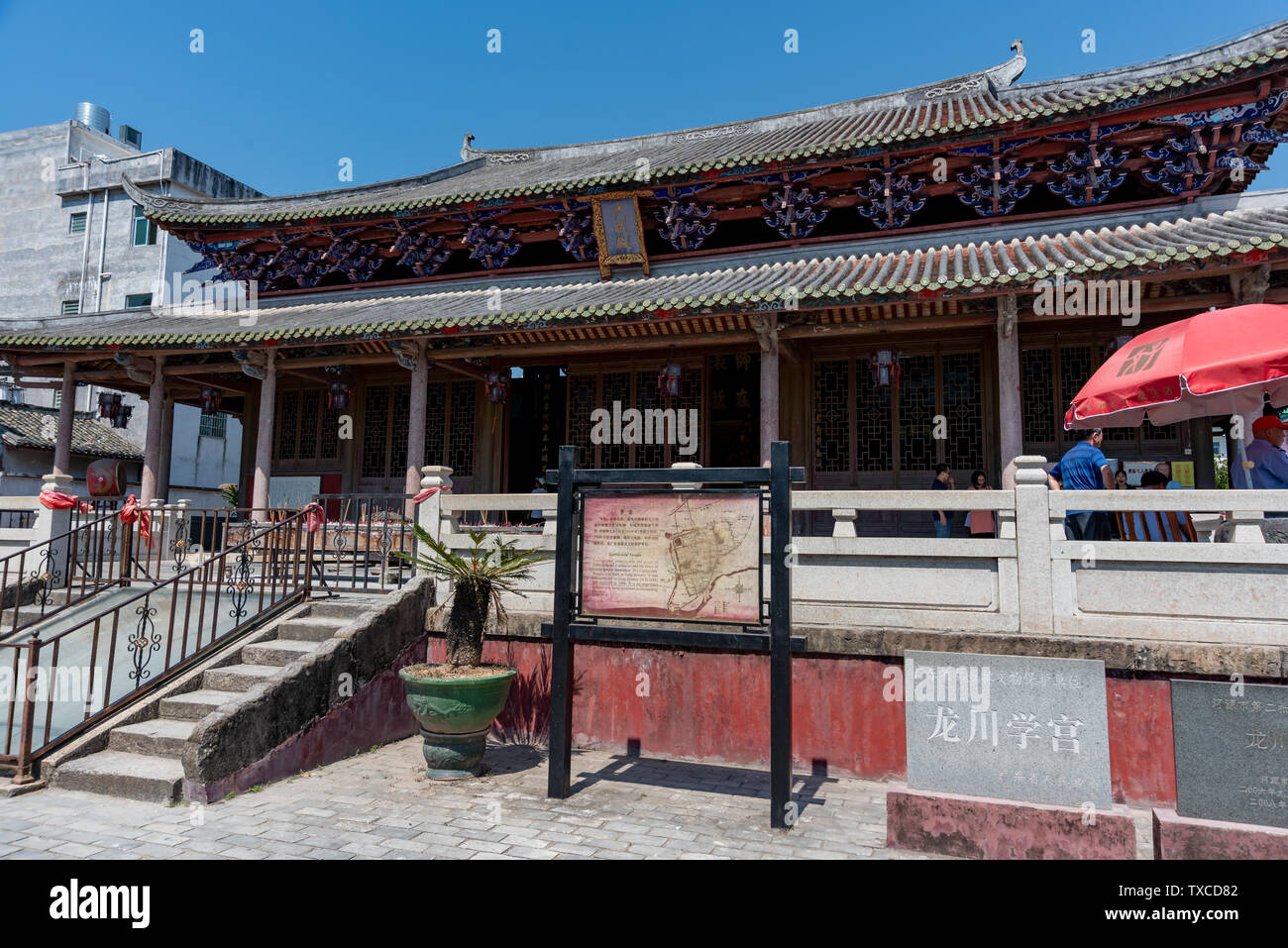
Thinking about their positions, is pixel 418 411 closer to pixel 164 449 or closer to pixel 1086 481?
pixel 164 449

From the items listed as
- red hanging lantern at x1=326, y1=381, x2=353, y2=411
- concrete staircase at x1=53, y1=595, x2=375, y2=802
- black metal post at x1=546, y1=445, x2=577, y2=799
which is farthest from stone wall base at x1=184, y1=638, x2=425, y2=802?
red hanging lantern at x1=326, y1=381, x2=353, y2=411

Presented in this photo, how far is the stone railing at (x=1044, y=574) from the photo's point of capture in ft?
17.7

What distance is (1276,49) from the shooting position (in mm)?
7945

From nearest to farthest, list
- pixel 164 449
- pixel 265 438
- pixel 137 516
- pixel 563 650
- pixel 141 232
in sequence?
pixel 563 650 → pixel 137 516 → pixel 265 438 → pixel 164 449 → pixel 141 232

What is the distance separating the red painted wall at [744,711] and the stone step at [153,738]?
2279 mm

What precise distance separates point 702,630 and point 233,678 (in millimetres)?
4191

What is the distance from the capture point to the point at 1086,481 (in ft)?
21.9

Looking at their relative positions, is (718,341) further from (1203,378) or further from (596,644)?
(1203,378)

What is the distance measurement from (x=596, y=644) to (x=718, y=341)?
462cm

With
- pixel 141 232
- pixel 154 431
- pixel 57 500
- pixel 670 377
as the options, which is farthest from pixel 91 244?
Answer: pixel 670 377

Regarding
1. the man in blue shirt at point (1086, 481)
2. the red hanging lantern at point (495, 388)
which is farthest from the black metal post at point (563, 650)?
the red hanging lantern at point (495, 388)

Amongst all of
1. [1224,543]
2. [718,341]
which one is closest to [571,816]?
[1224,543]

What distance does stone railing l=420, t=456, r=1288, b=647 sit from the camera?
5.41m

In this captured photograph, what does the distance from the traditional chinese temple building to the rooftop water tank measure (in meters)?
25.9
